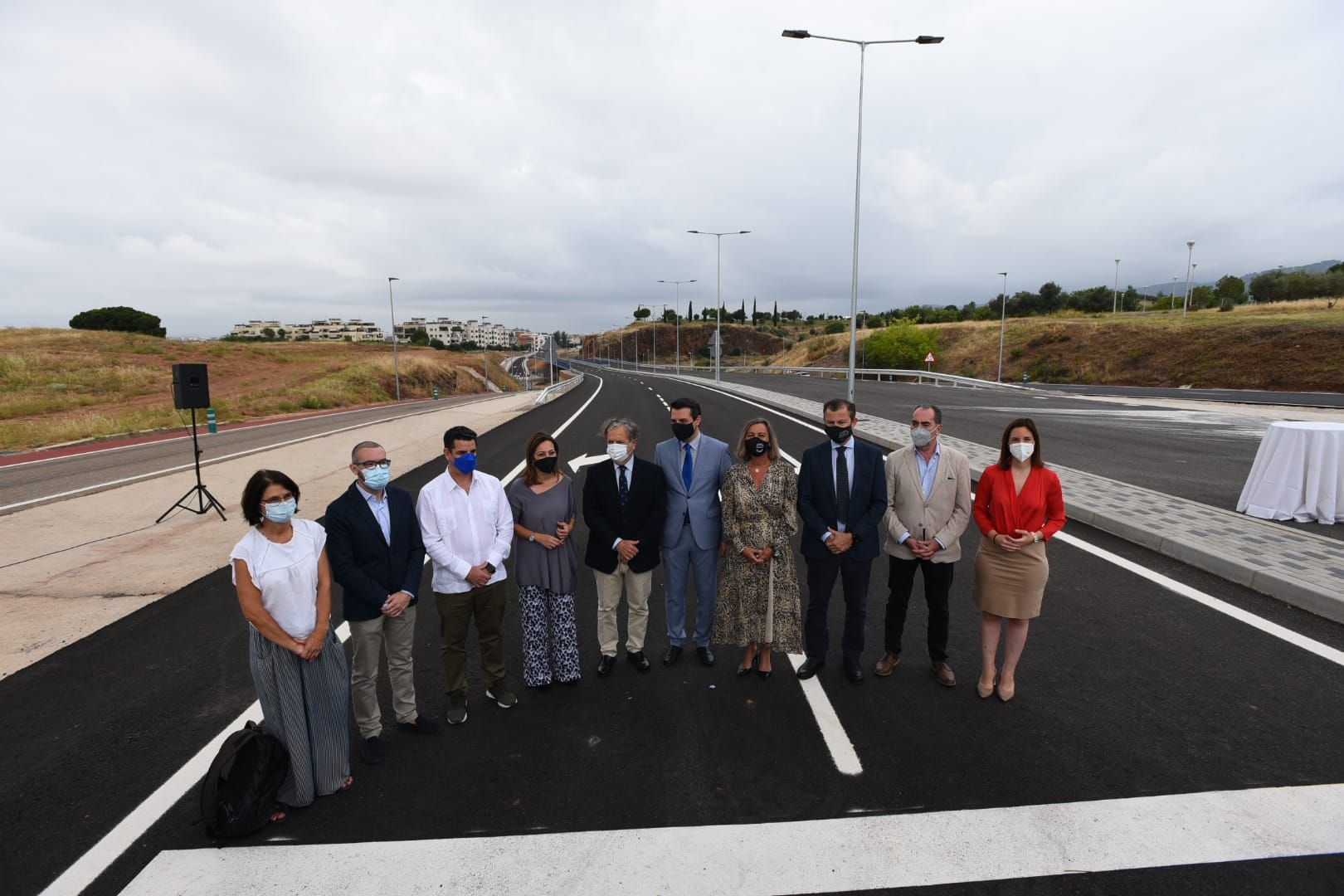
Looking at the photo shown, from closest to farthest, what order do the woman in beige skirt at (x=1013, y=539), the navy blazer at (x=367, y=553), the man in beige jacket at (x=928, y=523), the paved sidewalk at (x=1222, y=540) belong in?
the navy blazer at (x=367, y=553) < the woman in beige skirt at (x=1013, y=539) < the man in beige jacket at (x=928, y=523) < the paved sidewalk at (x=1222, y=540)

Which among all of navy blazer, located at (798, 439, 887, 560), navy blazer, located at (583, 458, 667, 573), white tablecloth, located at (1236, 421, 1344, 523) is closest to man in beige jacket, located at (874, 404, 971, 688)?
navy blazer, located at (798, 439, 887, 560)

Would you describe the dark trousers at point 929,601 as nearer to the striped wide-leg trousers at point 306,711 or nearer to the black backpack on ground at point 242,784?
the striped wide-leg trousers at point 306,711

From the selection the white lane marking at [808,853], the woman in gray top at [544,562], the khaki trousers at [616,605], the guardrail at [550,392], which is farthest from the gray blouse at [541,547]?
the guardrail at [550,392]

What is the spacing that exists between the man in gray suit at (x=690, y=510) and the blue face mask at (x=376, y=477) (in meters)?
1.86

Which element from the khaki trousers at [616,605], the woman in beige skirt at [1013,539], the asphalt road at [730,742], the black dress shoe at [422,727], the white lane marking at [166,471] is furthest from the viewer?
the white lane marking at [166,471]

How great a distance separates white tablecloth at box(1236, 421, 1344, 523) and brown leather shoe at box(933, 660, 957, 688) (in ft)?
22.2

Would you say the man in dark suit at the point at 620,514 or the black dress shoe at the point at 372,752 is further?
the man in dark suit at the point at 620,514

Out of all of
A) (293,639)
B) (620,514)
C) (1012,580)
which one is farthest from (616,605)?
(1012,580)

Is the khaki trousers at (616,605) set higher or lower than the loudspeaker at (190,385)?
lower

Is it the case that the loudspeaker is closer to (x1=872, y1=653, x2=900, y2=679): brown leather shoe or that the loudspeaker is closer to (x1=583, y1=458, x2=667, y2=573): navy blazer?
(x1=583, y1=458, x2=667, y2=573): navy blazer

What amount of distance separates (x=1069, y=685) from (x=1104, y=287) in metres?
108

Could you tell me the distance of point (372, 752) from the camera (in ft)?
12.3

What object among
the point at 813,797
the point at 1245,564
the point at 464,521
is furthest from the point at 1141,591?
the point at 464,521

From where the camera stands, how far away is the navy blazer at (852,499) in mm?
4559
